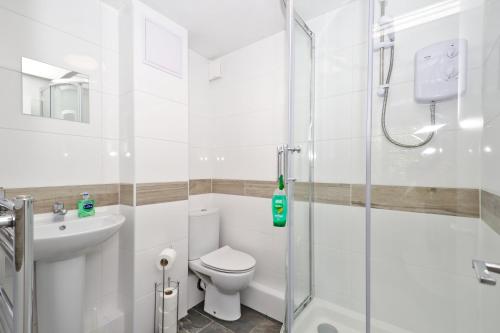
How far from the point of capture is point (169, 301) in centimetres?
147

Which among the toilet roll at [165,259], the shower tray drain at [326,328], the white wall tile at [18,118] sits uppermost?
the white wall tile at [18,118]

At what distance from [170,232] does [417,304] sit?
5.12 ft

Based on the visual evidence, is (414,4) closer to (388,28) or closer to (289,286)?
(388,28)

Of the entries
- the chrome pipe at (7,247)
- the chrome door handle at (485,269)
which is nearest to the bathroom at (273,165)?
the chrome pipe at (7,247)

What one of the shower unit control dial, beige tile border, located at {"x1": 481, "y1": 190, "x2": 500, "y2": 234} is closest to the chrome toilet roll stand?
beige tile border, located at {"x1": 481, "y1": 190, "x2": 500, "y2": 234}

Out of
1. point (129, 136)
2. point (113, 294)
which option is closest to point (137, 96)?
point (129, 136)

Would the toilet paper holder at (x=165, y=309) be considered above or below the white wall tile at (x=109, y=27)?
below

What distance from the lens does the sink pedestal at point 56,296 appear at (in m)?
1.12

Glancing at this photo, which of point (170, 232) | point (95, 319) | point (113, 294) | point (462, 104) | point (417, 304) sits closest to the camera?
point (462, 104)

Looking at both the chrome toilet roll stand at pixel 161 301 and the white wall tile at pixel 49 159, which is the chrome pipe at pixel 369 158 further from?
the white wall tile at pixel 49 159

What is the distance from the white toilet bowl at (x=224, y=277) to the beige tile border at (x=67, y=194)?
80 cm

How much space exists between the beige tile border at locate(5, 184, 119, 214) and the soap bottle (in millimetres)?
40

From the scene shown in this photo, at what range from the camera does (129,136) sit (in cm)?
149

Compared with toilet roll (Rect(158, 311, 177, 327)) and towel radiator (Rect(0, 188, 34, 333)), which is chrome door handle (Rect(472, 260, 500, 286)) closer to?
towel radiator (Rect(0, 188, 34, 333))
